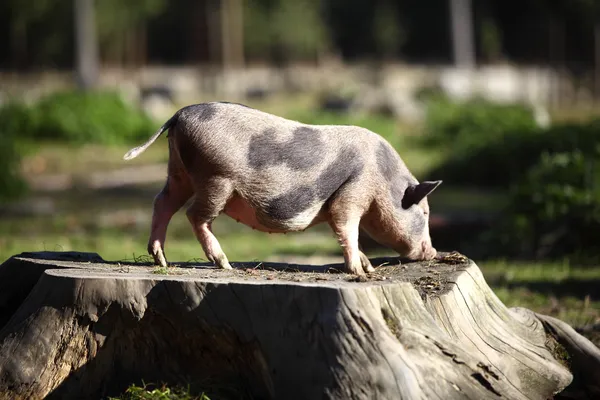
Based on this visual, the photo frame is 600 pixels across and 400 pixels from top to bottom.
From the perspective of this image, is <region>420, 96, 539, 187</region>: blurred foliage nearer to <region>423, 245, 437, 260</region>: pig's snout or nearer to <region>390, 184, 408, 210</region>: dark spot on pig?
<region>423, 245, 437, 260</region>: pig's snout

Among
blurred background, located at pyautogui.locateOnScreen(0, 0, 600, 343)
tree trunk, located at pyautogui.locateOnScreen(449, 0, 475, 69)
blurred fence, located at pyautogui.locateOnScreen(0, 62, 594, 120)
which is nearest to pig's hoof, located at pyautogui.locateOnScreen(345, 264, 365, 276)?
blurred background, located at pyautogui.locateOnScreen(0, 0, 600, 343)

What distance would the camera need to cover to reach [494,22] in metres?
55.6

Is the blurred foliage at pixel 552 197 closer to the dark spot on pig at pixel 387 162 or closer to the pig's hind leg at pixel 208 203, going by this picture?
the dark spot on pig at pixel 387 162

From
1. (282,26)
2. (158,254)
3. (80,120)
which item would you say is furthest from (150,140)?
(282,26)

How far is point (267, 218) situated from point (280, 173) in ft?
0.96

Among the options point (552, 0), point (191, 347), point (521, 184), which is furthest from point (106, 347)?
point (552, 0)

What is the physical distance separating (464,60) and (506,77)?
254 cm

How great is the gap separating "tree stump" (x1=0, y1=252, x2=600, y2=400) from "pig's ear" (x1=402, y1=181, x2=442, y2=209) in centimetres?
46

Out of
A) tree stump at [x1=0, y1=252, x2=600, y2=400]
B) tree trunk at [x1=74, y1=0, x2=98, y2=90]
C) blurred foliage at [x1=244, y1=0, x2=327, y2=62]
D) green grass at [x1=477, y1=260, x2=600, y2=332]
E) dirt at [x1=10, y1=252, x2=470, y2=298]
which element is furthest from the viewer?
blurred foliage at [x1=244, y1=0, x2=327, y2=62]

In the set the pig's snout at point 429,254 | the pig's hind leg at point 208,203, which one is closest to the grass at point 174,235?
the pig's hind leg at point 208,203

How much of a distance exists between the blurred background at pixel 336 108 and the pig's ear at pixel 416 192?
1.97 meters

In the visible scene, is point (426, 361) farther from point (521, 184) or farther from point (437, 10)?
point (437, 10)

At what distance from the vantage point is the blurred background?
11.0 metres

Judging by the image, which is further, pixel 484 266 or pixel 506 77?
pixel 506 77
